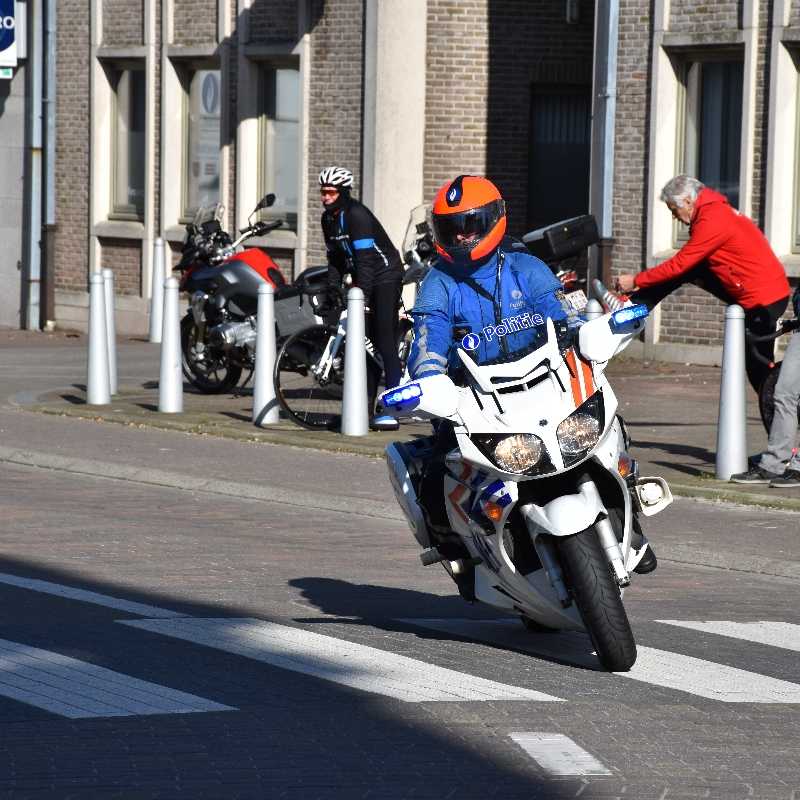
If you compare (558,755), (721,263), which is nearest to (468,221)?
(558,755)

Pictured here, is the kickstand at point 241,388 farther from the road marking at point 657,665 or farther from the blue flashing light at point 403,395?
the blue flashing light at point 403,395

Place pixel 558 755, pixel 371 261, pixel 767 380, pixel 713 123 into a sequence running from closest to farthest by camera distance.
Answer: pixel 558 755 < pixel 767 380 < pixel 371 261 < pixel 713 123

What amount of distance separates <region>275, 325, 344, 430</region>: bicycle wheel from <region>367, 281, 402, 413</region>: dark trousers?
1.11ft

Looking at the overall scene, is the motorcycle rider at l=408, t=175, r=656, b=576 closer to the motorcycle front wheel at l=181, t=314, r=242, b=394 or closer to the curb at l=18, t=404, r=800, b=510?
the curb at l=18, t=404, r=800, b=510

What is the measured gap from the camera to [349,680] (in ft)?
23.0

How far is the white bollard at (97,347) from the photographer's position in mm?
16781

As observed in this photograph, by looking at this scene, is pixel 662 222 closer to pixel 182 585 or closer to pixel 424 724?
pixel 182 585

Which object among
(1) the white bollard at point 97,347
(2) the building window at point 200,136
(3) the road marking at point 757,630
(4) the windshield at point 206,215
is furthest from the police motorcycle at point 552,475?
(2) the building window at point 200,136

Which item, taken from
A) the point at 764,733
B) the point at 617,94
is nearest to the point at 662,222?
the point at 617,94

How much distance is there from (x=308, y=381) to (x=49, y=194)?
1388cm

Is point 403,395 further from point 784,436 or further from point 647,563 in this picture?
point 784,436

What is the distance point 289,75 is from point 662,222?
6308 mm

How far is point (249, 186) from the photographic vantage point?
25766 millimetres

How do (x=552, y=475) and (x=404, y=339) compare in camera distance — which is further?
(x=404, y=339)
